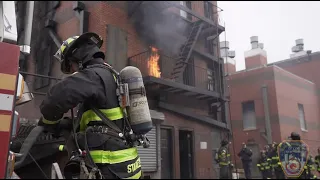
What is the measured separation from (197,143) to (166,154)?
167 centimetres

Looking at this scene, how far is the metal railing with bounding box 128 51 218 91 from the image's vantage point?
36.0 ft

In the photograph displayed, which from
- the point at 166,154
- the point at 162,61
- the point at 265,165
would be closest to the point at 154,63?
the point at 162,61

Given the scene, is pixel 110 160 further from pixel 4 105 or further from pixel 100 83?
pixel 4 105

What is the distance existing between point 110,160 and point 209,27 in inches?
477

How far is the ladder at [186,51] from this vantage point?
12125 millimetres

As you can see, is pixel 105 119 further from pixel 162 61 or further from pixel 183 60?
pixel 183 60

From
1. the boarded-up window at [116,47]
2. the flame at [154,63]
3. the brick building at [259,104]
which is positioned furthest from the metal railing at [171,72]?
the brick building at [259,104]

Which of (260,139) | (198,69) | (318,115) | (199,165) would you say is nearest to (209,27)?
(198,69)

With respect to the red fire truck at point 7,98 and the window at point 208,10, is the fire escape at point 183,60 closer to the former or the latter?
the window at point 208,10

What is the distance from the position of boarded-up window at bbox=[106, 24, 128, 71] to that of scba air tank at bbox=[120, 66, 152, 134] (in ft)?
25.0

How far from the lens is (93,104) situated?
241 centimetres

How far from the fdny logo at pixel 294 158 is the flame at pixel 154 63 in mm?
6627

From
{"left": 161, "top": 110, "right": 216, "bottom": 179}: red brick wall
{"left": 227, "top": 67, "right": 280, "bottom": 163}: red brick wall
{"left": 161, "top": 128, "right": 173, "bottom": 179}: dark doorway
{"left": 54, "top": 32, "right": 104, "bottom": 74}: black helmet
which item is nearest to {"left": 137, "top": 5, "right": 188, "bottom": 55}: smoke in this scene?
{"left": 161, "top": 110, "right": 216, "bottom": 179}: red brick wall

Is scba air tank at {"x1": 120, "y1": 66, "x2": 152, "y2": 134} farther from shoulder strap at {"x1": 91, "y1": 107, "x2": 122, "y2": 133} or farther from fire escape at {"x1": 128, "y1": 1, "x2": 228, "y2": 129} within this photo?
fire escape at {"x1": 128, "y1": 1, "x2": 228, "y2": 129}
